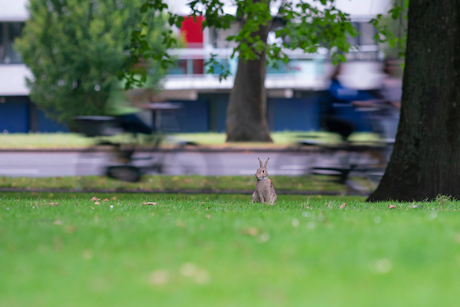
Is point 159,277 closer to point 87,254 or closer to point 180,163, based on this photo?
point 87,254

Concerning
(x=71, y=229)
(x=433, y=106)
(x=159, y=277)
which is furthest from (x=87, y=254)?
(x=433, y=106)

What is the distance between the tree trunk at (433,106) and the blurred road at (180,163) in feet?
9.49

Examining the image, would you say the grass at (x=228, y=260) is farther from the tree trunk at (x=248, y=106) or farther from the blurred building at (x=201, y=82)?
the blurred building at (x=201, y=82)

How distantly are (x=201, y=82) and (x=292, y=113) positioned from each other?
7.54 m

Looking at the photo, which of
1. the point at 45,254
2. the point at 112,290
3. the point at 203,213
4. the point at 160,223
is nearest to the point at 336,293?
the point at 112,290

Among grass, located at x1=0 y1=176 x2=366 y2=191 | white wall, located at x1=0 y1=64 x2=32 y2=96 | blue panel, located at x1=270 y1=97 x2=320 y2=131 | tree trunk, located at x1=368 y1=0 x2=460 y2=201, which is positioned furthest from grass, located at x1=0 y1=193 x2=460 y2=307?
blue panel, located at x1=270 y1=97 x2=320 y2=131

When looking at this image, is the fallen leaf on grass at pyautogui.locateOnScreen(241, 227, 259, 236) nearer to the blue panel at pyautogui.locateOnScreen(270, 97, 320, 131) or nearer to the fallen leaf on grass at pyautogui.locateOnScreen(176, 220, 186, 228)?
the fallen leaf on grass at pyautogui.locateOnScreen(176, 220, 186, 228)

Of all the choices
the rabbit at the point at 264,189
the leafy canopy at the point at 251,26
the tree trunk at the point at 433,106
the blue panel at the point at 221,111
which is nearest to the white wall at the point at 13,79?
the blue panel at the point at 221,111

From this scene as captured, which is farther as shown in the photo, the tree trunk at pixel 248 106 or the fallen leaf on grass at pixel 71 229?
the tree trunk at pixel 248 106

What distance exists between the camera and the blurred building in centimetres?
3712

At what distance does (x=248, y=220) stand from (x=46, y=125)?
3646 cm

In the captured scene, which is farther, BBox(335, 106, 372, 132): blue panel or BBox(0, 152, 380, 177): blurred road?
BBox(0, 152, 380, 177): blurred road

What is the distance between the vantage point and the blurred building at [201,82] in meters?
37.1

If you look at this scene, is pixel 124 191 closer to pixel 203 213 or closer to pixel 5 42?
pixel 203 213
